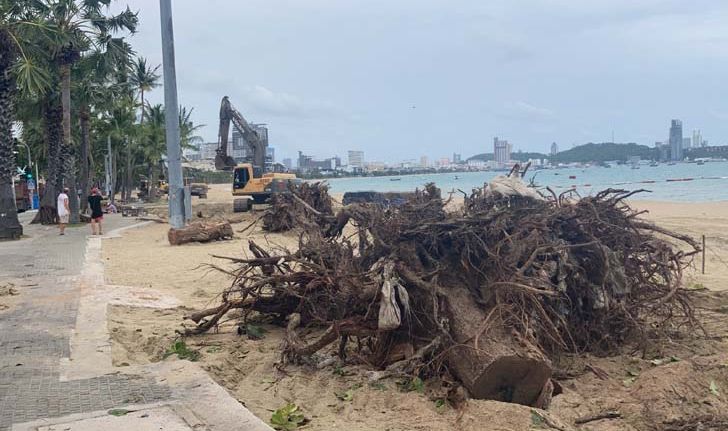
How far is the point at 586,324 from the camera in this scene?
6.25 meters

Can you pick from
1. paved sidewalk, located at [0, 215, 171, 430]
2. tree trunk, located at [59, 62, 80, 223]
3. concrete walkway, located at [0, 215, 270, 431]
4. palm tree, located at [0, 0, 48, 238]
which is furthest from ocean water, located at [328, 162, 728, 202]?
palm tree, located at [0, 0, 48, 238]

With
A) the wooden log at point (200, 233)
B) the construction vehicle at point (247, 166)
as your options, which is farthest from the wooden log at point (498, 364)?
the construction vehicle at point (247, 166)

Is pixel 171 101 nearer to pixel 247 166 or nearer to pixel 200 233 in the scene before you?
pixel 200 233

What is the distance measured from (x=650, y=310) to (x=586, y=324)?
2.70 ft

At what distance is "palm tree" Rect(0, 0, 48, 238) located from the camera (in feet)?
57.6

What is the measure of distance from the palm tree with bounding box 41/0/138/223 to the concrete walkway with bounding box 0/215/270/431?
15552 millimetres

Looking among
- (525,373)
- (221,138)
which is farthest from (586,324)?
(221,138)

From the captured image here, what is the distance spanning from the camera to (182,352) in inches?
241

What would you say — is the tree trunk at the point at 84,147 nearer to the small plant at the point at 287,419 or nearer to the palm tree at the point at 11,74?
the palm tree at the point at 11,74

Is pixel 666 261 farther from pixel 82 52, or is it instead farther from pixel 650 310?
pixel 82 52

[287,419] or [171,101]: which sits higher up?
[171,101]

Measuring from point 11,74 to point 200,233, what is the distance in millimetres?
7538

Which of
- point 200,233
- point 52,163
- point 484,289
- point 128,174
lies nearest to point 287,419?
point 484,289

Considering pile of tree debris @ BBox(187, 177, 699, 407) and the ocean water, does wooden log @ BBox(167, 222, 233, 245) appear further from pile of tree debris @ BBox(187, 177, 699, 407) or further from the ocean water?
pile of tree debris @ BBox(187, 177, 699, 407)
